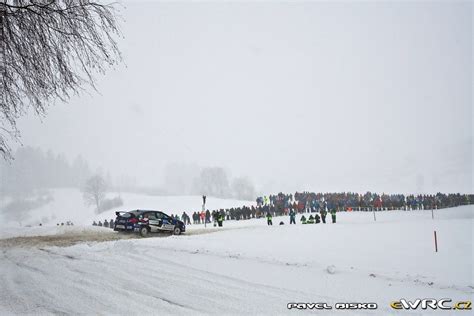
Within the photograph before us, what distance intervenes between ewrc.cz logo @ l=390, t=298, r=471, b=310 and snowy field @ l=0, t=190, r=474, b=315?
23 cm

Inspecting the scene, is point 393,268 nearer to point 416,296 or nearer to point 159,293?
point 416,296

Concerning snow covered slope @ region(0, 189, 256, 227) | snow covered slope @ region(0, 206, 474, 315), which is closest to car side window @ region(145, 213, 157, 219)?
snow covered slope @ region(0, 206, 474, 315)

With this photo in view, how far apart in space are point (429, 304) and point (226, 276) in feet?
14.9

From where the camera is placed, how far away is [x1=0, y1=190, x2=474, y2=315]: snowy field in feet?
18.8

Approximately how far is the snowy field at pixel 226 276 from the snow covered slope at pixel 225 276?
22mm

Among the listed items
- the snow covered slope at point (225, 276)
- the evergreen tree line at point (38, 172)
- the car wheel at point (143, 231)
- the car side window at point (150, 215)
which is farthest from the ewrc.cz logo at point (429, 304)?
the evergreen tree line at point (38, 172)

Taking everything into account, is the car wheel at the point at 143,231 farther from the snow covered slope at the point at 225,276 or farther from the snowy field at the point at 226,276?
the snow covered slope at the point at 225,276

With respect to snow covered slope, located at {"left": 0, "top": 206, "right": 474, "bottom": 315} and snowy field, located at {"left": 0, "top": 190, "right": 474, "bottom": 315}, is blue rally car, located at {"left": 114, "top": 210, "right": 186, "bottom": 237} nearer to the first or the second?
snowy field, located at {"left": 0, "top": 190, "right": 474, "bottom": 315}

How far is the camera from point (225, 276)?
25.6 ft

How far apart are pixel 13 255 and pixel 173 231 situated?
9.30m

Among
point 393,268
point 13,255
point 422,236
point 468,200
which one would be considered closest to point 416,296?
point 393,268

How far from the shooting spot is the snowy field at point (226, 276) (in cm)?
573

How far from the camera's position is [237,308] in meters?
5.57

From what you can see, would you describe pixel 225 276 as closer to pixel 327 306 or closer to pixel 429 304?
pixel 327 306
